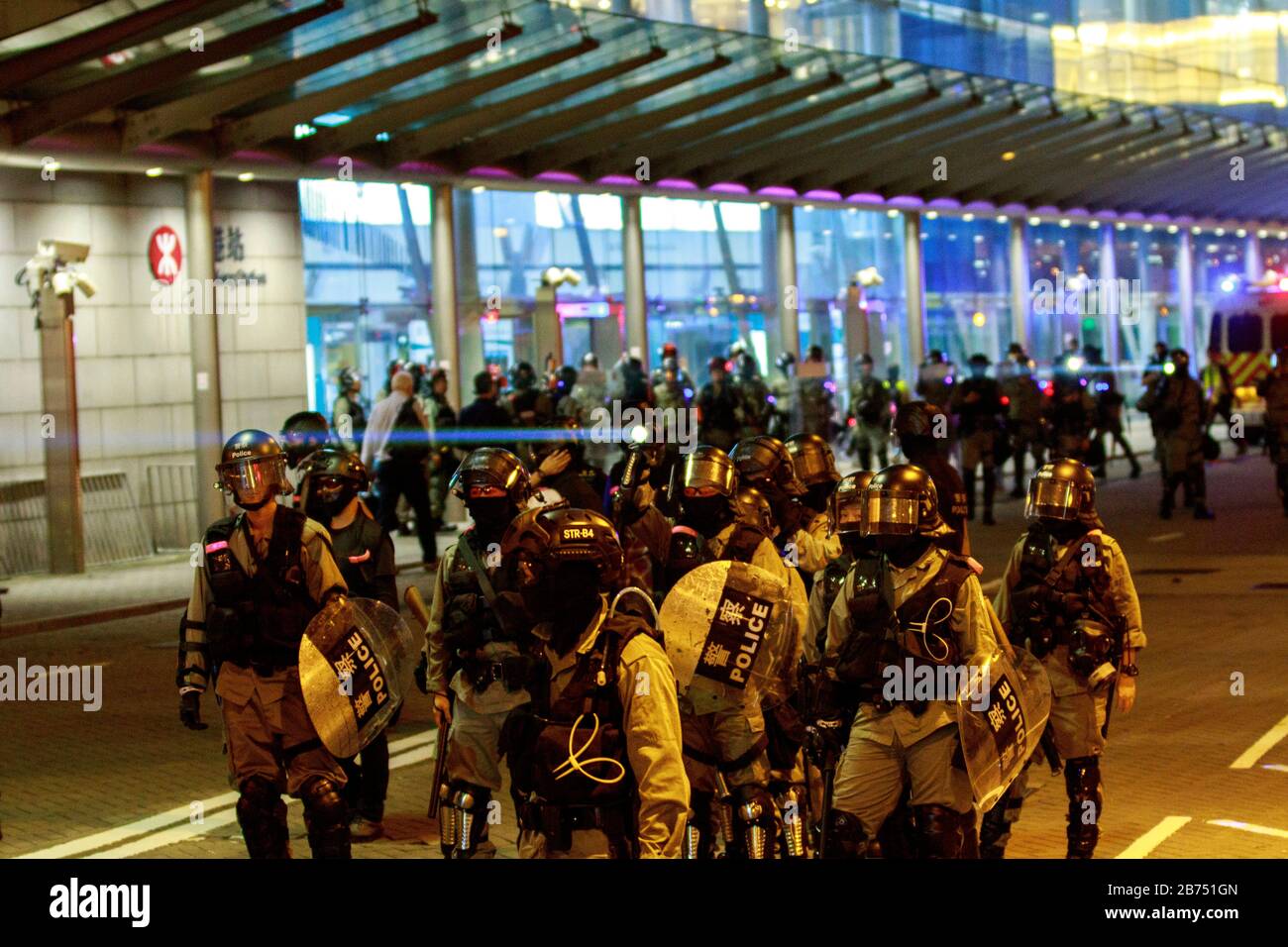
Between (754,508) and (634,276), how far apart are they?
20.3 meters

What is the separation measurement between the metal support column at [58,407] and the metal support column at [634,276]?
33.7ft

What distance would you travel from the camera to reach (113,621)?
15.6m

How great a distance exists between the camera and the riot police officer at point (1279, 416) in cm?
2080

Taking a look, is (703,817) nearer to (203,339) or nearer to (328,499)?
(328,499)

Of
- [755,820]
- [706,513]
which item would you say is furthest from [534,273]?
[755,820]

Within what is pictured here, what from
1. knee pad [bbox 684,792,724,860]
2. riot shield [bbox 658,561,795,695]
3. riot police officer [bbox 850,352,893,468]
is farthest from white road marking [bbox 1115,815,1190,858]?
riot police officer [bbox 850,352,893,468]

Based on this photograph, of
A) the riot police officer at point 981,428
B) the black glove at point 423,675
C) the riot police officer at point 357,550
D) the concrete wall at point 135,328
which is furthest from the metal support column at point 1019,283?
the black glove at point 423,675

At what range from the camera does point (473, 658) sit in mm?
6508

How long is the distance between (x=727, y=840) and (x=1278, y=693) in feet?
19.5

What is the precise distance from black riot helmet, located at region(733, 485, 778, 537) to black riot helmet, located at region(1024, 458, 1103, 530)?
43.7 inches

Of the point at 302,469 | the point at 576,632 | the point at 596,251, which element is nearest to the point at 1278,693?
the point at 302,469

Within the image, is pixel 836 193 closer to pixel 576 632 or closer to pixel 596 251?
pixel 596 251

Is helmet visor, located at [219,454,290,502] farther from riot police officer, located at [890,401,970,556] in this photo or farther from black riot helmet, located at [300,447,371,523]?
riot police officer, located at [890,401,970,556]

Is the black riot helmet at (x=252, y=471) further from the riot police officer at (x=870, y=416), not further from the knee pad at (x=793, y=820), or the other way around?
the riot police officer at (x=870, y=416)
